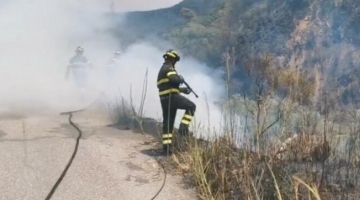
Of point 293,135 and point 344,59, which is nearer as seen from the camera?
point 293,135

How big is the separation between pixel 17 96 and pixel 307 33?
74.3 feet

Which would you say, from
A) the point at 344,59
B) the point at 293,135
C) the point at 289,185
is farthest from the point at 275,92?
the point at 344,59

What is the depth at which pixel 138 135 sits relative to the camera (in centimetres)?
887

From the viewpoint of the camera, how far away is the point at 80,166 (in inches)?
257

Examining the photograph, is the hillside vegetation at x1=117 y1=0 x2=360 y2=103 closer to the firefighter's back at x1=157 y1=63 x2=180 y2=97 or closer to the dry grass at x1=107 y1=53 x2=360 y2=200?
the firefighter's back at x1=157 y1=63 x2=180 y2=97

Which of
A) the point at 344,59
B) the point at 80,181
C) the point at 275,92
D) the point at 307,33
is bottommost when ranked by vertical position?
the point at 80,181

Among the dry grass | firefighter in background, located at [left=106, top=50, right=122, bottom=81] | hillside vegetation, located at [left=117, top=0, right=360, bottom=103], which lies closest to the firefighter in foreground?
the dry grass

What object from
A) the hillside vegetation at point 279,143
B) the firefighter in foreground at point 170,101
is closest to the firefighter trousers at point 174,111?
the firefighter in foreground at point 170,101

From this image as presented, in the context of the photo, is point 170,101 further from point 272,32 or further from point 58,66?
point 272,32

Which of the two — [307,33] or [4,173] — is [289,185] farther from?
[307,33]

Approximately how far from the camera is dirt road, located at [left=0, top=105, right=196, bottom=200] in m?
5.56

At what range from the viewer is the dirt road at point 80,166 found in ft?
18.2

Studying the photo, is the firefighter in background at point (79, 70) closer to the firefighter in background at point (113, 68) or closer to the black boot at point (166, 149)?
the firefighter in background at point (113, 68)

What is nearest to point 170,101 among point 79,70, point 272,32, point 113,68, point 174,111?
point 174,111
